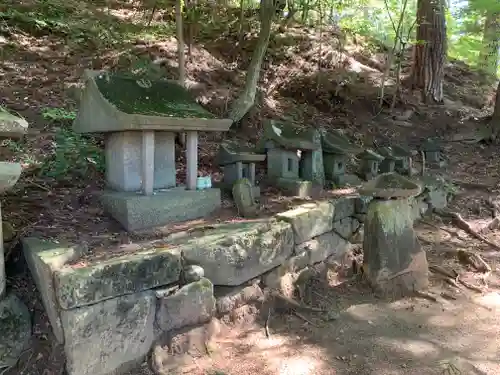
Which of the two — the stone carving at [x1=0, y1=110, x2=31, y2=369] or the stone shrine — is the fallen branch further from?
the stone carving at [x1=0, y1=110, x2=31, y2=369]

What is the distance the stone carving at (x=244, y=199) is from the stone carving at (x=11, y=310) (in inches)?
99.0

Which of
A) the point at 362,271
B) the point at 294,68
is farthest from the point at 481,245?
the point at 294,68

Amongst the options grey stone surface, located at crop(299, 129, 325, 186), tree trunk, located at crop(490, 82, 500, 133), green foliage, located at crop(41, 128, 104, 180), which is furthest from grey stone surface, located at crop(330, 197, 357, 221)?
tree trunk, located at crop(490, 82, 500, 133)

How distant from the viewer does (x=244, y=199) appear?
199 inches

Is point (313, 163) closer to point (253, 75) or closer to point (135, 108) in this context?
point (253, 75)

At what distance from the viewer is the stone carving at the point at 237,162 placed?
5.61 metres

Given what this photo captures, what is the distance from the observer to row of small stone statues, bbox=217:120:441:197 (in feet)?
18.9

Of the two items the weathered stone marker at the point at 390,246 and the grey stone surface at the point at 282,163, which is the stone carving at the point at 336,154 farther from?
the weathered stone marker at the point at 390,246

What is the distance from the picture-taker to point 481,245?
653 cm

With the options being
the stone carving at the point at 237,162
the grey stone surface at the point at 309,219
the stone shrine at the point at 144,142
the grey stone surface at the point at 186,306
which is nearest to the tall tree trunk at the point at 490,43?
the grey stone surface at the point at 309,219

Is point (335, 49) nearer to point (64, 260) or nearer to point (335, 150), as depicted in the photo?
point (335, 150)

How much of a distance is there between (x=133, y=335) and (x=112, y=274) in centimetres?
55

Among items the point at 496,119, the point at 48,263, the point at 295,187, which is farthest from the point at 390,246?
the point at 496,119

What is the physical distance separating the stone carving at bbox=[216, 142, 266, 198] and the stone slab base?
29.4 inches
